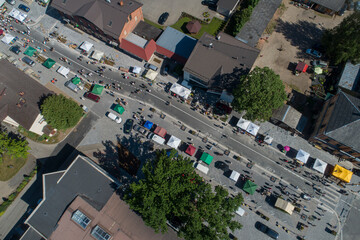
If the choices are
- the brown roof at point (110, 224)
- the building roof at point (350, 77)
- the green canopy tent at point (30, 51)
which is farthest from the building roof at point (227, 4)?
the brown roof at point (110, 224)

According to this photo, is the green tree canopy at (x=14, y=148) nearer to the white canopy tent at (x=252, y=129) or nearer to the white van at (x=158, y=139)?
the white van at (x=158, y=139)

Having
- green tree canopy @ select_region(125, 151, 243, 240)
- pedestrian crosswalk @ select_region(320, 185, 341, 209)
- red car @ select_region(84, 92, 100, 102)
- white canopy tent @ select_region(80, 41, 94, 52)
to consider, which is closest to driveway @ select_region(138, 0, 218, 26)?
white canopy tent @ select_region(80, 41, 94, 52)

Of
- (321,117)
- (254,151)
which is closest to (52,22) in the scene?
(254,151)

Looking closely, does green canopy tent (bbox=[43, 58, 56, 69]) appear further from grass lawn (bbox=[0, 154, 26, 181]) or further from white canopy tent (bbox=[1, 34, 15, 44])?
grass lawn (bbox=[0, 154, 26, 181])

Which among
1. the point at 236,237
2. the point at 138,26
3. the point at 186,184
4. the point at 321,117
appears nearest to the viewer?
the point at 186,184

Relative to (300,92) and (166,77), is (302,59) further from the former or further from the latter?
(166,77)

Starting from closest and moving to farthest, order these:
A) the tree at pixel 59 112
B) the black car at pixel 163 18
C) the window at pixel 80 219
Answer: the window at pixel 80 219 < the tree at pixel 59 112 < the black car at pixel 163 18
